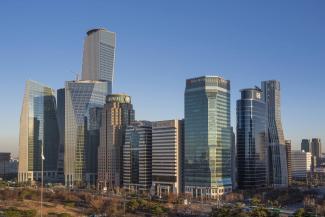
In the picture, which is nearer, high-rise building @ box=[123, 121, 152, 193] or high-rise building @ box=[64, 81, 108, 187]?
high-rise building @ box=[123, 121, 152, 193]

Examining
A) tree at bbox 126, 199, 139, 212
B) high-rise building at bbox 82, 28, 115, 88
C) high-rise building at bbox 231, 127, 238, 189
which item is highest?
high-rise building at bbox 82, 28, 115, 88

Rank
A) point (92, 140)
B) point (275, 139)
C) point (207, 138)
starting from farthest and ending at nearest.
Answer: point (92, 140)
point (275, 139)
point (207, 138)

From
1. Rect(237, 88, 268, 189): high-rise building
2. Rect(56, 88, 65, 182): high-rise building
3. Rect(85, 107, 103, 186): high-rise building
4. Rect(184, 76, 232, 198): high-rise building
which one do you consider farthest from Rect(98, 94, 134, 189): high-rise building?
Rect(56, 88, 65, 182): high-rise building

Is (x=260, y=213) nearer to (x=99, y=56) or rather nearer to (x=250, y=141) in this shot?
(x=250, y=141)

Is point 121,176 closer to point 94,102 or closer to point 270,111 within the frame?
point 94,102

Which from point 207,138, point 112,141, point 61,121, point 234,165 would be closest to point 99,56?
point 61,121

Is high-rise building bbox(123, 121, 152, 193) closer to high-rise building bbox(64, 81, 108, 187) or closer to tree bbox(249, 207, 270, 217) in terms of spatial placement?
high-rise building bbox(64, 81, 108, 187)

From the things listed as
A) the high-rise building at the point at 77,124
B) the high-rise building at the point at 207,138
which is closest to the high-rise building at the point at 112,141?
the high-rise building at the point at 77,124
